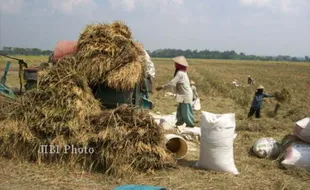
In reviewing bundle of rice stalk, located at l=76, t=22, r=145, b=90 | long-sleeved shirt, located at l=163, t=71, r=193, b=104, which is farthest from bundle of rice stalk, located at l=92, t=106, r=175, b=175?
long-sleeved shirt, located at l=163, t=71, r=193, b=104

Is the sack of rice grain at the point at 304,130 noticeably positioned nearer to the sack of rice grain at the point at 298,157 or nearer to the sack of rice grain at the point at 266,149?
the sack of rice grain at the point at 298,157

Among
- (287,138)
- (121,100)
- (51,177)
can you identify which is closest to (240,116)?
(287,138)

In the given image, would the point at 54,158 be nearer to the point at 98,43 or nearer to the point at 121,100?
the point at 121,100

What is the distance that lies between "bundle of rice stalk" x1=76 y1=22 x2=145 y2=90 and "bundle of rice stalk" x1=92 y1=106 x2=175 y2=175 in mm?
818

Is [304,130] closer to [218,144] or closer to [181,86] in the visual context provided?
[218,144]

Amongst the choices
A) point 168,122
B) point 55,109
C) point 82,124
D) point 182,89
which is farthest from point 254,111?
point 55,109

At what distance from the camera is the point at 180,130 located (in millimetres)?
7645

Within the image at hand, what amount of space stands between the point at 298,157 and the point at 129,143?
2.45 m

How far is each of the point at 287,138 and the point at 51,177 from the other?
379cm

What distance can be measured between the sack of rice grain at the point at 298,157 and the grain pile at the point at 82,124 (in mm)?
1729

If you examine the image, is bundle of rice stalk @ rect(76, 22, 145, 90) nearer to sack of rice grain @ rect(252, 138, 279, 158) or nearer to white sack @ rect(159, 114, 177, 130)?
white sack @ rect(159, 114, 177, 130)

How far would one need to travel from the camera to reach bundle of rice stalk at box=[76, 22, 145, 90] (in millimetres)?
5980

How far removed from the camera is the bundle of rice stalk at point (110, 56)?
598 cm

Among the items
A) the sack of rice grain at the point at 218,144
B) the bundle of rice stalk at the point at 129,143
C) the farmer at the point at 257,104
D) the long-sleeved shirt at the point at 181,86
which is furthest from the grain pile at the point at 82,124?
the farmer at the point at 257,104
